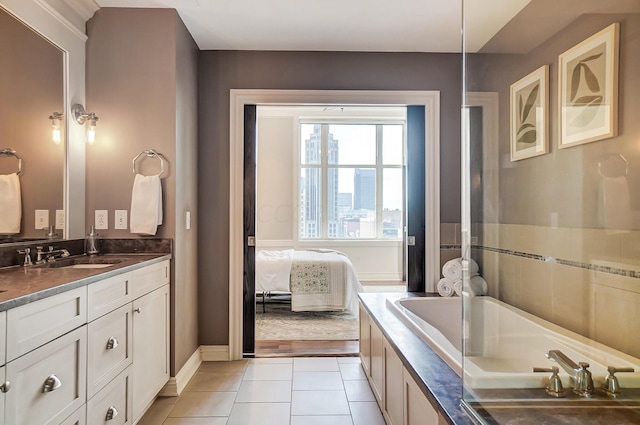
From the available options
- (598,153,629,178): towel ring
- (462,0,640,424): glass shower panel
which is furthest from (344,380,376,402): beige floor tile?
Answer: (598,153,629,178): towel ring

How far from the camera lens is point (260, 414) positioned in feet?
7.26

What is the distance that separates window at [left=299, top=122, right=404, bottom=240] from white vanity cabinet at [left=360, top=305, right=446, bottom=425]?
12.4 feet

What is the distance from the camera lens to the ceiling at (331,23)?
95.3 inches

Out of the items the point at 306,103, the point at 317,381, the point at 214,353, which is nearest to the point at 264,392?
the point at 317,381

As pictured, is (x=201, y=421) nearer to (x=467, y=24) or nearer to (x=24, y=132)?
(x=24, y=132)

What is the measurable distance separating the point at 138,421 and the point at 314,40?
2832 mm

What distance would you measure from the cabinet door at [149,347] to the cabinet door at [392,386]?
4.40 feet

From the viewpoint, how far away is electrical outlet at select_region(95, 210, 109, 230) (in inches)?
96.4

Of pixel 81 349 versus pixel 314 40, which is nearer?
pixel 81 349

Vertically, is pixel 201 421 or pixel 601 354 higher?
pixel 601 354

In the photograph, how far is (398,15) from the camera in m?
2.59

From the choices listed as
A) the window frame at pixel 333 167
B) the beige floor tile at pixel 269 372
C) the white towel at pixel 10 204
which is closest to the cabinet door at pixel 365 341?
the beige floor tile at pixel 269 372

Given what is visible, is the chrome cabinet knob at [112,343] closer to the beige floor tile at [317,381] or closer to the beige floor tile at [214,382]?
the beige floor tile at [214,382]

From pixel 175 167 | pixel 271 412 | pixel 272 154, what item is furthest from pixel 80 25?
pixel 272 154
